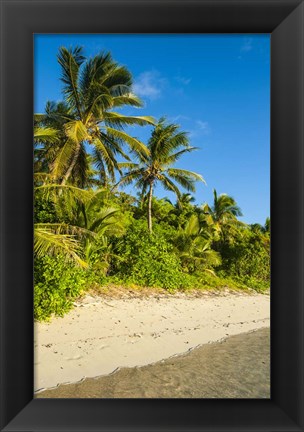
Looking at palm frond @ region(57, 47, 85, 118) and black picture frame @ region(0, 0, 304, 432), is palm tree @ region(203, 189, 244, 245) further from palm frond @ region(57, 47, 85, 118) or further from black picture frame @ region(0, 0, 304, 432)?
black picture frame @ region(0, 0, 304, 432)

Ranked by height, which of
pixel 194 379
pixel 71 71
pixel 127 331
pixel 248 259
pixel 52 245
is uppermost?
pixel 71 71

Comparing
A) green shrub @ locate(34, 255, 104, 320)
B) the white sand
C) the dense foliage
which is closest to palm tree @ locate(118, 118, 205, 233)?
the dense foliage

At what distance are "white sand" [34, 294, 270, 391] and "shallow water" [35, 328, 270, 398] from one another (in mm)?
109

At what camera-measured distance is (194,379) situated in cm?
238

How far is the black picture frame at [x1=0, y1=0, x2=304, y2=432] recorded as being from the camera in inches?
36.2

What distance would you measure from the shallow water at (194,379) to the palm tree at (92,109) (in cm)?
253

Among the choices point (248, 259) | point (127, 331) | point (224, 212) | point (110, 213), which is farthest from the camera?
point (224, 212)

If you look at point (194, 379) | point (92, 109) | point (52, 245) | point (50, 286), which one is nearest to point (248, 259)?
point (194, 379)

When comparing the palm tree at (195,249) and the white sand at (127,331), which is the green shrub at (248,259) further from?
the white sand at (127,331)

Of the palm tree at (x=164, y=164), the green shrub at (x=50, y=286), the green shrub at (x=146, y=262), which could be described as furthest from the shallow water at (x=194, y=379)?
the palm tree at (x=164, y=164)

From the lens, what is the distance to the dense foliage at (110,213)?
2834 mm

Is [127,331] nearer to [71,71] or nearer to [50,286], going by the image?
[50,286]
